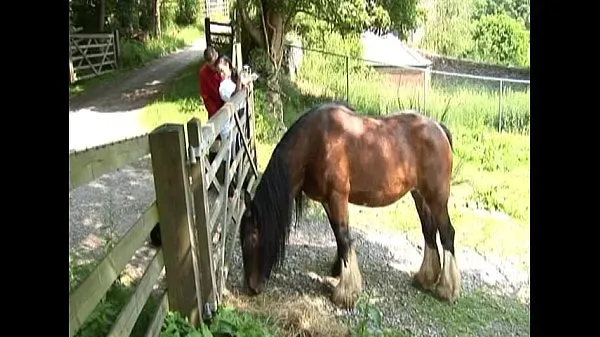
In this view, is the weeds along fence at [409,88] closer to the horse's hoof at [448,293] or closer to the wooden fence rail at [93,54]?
the wooden fence rail at [93,54]

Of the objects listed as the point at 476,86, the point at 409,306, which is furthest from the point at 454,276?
the point at 476,86

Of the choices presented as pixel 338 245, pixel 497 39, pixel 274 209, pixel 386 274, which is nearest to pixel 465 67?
pixel 497 39

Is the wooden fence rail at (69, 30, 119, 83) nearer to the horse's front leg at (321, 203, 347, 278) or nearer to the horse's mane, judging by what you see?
the horse's front leg at (321, 203, 347, 278)

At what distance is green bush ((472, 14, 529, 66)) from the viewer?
974 cm

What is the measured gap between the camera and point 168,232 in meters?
1.92

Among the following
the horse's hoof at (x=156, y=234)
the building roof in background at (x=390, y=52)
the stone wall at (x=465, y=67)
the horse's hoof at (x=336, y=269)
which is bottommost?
the horse's hoof at (x=336, y=269)

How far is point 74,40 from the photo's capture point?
10.3 m

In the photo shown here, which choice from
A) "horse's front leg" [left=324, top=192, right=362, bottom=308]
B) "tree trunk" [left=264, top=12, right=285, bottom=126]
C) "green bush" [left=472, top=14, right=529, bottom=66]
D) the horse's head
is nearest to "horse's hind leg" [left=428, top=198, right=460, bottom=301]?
"horse's front leg" [left=324, top=192, right=362, bottom=308]

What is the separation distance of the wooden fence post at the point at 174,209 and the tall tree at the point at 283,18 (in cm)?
510

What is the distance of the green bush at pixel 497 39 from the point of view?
32.0 feet

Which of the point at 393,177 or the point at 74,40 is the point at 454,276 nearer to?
the point at 393,177

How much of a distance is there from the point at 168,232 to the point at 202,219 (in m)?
0.35

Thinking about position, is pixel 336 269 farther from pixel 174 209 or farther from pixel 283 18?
pixel 283 18

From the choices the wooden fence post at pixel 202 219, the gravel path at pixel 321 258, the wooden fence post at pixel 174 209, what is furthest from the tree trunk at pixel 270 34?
the wooden fence post at pixel 174 209
